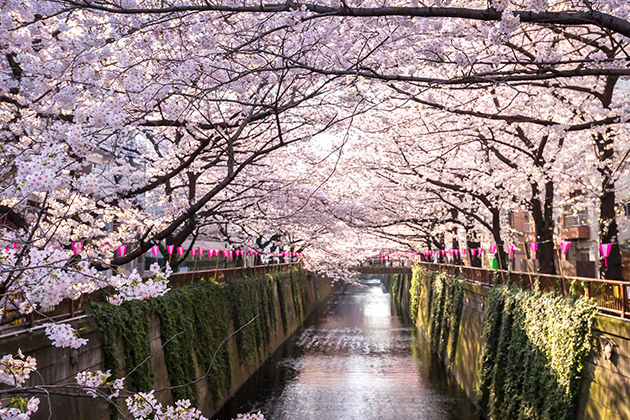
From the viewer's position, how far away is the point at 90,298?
11516 mm

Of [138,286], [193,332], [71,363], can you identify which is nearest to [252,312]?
[193,332]

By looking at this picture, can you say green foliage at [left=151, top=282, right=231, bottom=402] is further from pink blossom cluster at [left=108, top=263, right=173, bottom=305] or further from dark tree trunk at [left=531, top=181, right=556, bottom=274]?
dark tree trunk at [left=531, top=181, right=556, bottom=274]

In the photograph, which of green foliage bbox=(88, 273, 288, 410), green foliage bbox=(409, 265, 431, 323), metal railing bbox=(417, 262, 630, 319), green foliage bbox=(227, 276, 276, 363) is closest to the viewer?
metal railing bbox=(417, 262, 630, 319)

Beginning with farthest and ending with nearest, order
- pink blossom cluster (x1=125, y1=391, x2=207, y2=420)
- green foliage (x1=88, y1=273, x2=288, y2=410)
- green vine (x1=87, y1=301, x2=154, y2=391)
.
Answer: green foliage (x1=88, y1=273, x2=288, y2=410)
green vine (x1=87, y1=301, x2=154, y2=391)
pink blossom cluster (x1=125, y1=391, x2=207, y2=420)

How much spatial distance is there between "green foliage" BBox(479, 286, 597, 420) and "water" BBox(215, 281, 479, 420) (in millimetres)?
2782

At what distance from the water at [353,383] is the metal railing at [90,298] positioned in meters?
4.23

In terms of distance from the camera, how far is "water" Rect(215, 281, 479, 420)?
63.3 ft

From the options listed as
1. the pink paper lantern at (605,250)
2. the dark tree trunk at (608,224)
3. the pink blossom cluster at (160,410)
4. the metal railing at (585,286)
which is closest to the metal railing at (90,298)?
the pink blossom cluster at (160,410)

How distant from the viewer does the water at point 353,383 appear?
19281 mm

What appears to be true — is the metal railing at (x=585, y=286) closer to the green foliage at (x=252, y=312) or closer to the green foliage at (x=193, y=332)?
the green foliage at (x=193, y=332)

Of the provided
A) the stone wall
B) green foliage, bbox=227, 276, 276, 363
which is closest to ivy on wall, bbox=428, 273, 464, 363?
green foliage, bbox=227, 276, 276, 363

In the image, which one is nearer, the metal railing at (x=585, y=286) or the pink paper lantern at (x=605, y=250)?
the metal railing at (x=585, y=286)

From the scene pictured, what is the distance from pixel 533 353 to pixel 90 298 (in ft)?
30.3

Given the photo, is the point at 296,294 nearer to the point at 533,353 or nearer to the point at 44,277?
the point at 533,353
